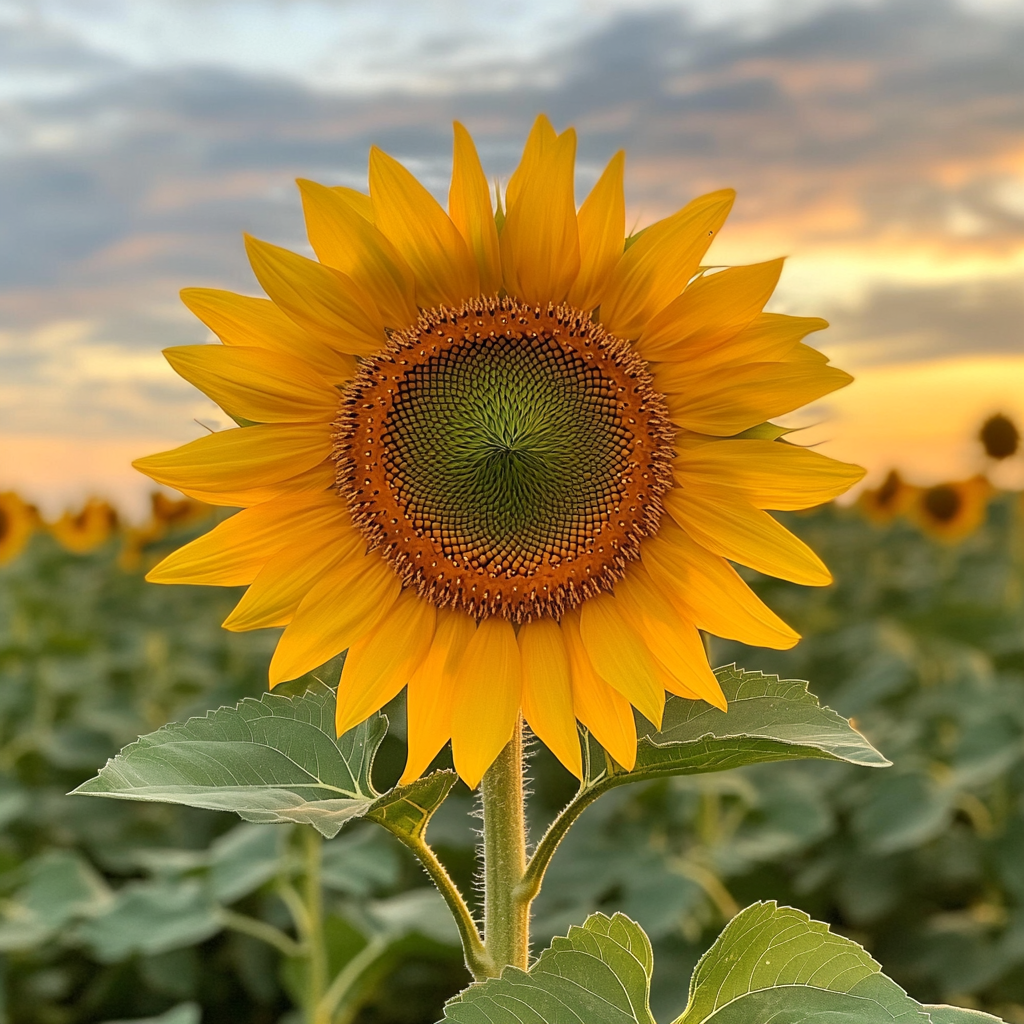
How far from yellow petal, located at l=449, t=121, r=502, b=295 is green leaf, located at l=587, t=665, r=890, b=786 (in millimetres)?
491

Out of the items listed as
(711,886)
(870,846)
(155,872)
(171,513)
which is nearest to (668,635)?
(711,886)

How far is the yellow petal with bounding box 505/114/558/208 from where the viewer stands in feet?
3.83

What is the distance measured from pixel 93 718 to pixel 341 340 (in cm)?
424

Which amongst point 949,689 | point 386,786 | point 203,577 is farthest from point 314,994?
point 949,689

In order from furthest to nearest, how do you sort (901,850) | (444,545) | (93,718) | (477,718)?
(93,718)
(901,850)
(444,545)
(477,718)

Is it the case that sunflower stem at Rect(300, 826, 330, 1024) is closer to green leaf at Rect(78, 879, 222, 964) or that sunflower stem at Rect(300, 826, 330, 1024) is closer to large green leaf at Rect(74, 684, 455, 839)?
green leaf at Rect(78, 879, 222, 964)

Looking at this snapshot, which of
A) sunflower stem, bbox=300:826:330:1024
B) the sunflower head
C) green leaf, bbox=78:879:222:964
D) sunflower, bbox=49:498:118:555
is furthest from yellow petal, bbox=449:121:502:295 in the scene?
sunflower, bbox=49:498:118:555

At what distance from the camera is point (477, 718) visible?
1.19 metres

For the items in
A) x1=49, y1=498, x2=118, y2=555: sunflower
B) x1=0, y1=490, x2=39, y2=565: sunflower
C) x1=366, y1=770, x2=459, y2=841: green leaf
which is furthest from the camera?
x1=49, y1=498, x2=118, y2=555: sunflower

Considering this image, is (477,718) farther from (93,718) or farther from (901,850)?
(93,718)

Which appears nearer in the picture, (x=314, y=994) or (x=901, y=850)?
(x=314, y=994)

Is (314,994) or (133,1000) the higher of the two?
(314,994)

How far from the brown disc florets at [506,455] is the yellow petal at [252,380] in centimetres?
5

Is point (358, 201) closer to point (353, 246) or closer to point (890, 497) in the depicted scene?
point (353, 246)
